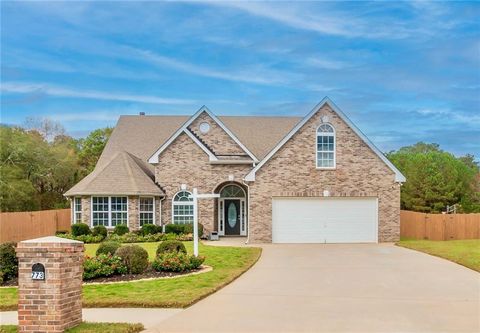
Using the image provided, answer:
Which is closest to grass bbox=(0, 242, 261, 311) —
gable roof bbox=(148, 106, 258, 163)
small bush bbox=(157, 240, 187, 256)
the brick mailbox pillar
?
small bush bbox=(157, 240, 187, 256)

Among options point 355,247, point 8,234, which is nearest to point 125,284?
point 355,247

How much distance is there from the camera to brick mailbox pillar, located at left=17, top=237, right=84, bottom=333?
9188 mm

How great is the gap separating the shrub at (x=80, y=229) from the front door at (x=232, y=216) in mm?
8039

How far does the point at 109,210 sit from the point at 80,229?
7.03 feet

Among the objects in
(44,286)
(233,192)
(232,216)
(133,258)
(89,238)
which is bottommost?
(89,238)

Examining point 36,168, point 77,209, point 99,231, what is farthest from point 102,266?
point 36,168

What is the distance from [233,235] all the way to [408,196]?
2604cm

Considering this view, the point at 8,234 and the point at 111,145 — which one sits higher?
the point at 111,145

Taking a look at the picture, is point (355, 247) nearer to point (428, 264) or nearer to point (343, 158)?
point (343, 158)

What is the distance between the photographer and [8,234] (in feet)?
112

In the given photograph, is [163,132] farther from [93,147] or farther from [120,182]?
[93,147]

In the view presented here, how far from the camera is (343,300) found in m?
12.5

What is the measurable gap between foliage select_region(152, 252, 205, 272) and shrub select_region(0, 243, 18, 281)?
3.65 m

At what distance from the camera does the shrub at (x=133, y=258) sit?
1588 centimetres
